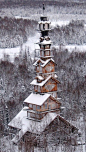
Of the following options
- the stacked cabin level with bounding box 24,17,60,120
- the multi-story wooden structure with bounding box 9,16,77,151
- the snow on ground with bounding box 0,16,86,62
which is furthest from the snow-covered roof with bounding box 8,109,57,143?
the snow on ground with bounding box 0,16,86,62

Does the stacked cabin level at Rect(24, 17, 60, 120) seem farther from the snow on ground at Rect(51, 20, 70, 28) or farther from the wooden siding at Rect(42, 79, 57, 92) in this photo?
the snow on ground at Rect(51, 20, 70, 28)

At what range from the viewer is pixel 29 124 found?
40594mm

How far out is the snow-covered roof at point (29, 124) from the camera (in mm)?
39250

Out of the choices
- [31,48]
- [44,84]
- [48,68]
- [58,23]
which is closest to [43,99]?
Answer: [44,84]

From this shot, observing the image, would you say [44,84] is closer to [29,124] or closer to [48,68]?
[48,68]

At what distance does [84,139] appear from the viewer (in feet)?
132

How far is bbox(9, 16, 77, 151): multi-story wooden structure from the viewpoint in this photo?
40438 mm

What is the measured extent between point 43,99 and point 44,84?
4.43 feet

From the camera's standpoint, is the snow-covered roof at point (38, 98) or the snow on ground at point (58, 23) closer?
the snow-covered roof at point (38, 98)

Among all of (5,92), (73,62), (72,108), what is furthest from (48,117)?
(73,62)

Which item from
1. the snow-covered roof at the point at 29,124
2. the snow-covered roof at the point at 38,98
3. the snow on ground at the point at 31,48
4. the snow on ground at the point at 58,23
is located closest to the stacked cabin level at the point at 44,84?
the snow-covered roof at the point at 38,98

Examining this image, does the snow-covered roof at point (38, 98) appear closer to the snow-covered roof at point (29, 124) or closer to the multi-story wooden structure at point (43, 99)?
the multi-story wooden structure at point (43, 99)

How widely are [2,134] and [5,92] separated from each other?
20592 millimetres

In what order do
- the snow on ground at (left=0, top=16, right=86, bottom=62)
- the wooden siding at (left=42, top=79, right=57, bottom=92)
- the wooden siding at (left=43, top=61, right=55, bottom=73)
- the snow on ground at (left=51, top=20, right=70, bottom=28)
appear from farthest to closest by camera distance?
the snow on ground at (left=51, top=20, right=70, bottom=28) → the snow on ground at (left=0, top=16, right=86, bottom=62) → the wooden siding at (left=42, top=79, right=57, bottom=92) → the wooden siding at (left=43, top=61, right=55, bottom=73)
